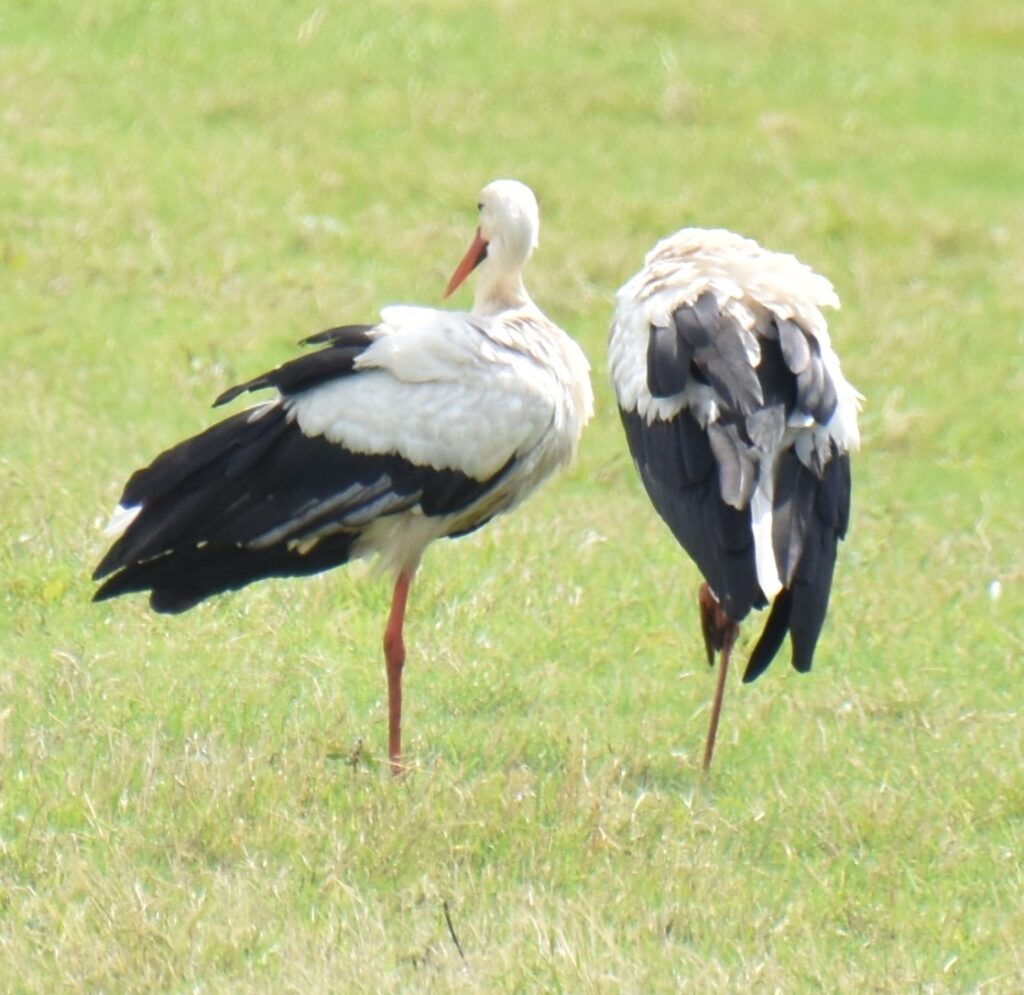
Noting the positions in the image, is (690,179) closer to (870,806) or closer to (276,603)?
(276,603)

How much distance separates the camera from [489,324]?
6.12 metres

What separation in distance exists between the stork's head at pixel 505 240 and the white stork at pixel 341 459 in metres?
0.54

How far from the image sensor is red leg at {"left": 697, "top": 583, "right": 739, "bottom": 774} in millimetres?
5887

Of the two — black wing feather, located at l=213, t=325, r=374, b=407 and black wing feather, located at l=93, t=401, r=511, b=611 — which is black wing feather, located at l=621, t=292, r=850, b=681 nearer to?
black wing feather, located at l=93, t=401, r=511, b=611

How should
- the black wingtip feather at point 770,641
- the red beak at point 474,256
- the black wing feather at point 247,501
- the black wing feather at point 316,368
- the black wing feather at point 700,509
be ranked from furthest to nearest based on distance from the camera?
the red beak at point 474,256 → the black wing feather at point 316,368 → the black wing feather at point 247,501 → the black wingtip feather at point 770,641 → the black wing feather at point 700,509

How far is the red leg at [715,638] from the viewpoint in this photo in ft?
19.3

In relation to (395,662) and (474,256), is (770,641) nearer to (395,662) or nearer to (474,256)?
(395,662)

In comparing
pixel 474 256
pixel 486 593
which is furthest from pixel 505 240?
pixel 486 593

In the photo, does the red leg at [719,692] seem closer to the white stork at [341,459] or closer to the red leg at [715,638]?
the red leg at [715,638]

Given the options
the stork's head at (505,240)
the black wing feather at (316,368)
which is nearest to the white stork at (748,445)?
the stork's head at (505,240)

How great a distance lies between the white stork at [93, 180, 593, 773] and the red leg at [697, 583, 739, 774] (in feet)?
2.30

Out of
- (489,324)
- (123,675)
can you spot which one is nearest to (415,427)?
(489,324)

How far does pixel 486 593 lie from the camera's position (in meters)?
7.04

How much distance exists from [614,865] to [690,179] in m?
9.04
